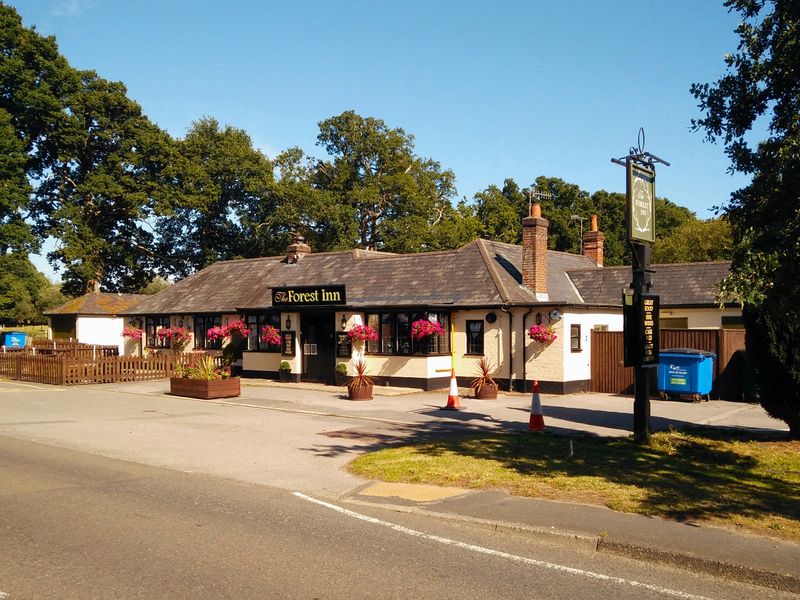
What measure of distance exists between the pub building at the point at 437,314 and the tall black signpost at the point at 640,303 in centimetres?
983

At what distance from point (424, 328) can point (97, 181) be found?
119 feet

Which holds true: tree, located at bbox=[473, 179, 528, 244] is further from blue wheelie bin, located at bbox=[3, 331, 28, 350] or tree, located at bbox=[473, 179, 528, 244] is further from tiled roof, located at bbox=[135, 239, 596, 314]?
blue wheelie bin, located at bbox=[3, 331, 28, 350]

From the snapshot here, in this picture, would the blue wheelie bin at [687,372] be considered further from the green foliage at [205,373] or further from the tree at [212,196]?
the tree at [212,196]

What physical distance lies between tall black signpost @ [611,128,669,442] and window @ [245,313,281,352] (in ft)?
62.1

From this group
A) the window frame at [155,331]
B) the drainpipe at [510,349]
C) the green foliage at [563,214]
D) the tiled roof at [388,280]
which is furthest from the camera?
the green foliage at [563,214]

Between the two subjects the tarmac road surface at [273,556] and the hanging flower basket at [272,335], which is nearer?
the tarmac road surface at [273,556]

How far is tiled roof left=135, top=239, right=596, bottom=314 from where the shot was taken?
2602 cm

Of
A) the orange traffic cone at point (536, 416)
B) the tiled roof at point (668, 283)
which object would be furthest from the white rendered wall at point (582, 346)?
the orange traffic cone at point (536, 416)

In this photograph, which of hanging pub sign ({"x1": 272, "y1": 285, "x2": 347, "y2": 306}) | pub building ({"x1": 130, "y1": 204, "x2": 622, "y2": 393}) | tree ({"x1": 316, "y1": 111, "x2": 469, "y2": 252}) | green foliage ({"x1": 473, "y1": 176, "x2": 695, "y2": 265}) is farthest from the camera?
green foliage ({"x1": 473, "y1": 176, "x2": 695, "y2": 265})

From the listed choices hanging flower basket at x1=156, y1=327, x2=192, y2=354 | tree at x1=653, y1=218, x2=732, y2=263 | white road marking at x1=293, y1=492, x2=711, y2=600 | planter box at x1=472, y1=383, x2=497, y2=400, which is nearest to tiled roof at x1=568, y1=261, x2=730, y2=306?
planter box at x1=472, y1=383, x2=497, y2=400

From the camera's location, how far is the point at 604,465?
10727 mm

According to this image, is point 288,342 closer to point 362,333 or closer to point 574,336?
point 362,333

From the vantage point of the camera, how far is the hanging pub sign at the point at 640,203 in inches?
504

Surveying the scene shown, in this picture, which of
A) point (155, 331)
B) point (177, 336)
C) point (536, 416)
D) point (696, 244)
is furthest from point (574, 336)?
point (696, 244)
